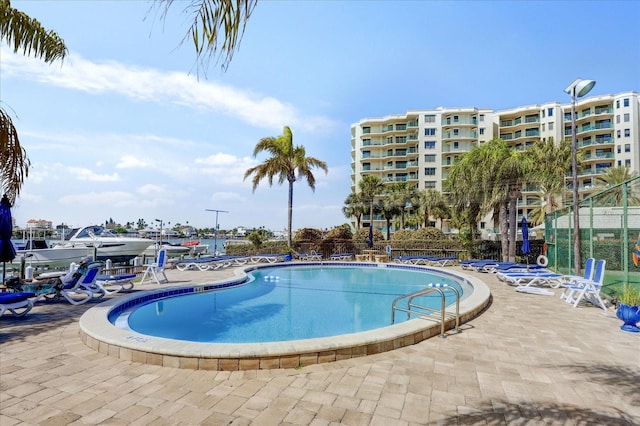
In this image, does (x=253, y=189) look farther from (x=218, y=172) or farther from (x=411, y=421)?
(x=411, y=421)

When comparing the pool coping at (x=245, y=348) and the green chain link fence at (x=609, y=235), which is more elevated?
the green chain link fence at (x=609, y=235)

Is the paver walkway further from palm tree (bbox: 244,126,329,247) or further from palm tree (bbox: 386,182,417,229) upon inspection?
palm tree (bbox: 386,182,417,229)

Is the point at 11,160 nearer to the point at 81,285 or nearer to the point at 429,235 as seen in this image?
the point at 81,285

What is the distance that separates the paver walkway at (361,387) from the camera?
322cm

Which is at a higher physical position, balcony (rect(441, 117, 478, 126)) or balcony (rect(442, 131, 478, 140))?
balcony (rect(441, 117, 478, 126))

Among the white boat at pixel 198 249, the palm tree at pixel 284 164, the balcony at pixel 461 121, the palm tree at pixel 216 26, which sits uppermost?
the balcony at pixel 461 121

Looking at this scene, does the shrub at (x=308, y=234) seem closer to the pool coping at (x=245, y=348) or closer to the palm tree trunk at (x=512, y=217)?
the palm tree trunk at (x=512, y=217)

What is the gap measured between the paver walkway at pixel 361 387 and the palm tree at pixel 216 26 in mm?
2952

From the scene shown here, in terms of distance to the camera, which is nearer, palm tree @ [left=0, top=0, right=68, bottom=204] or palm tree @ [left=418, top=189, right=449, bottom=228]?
palm tree @ [left=0, top=0, right=68, bottom=204]

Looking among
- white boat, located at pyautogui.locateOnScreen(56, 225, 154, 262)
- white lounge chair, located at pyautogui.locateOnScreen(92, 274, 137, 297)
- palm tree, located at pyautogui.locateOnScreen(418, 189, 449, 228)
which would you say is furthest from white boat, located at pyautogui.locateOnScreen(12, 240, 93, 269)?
palm tree, located at pyautogui.locateOnScreen(418, 189, 449, 228)

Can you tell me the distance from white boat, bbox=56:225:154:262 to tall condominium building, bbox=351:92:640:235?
123 ft

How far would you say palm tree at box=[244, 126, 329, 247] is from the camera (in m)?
24.1

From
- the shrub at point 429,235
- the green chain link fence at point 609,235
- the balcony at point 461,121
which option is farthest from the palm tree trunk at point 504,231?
the balcony at point 461,121

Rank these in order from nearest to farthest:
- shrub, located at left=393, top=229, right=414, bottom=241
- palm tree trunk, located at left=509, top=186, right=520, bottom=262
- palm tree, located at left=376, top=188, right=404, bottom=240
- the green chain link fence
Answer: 1. the green chain link fence
2. palm tree trunk, located at left=509, top=186, right=520, bottom=262
3. shrub, located at left=393, top=229, right=414, bottom=241
4. palm tree, located at left=376, top=188, right=404, bottom=240
